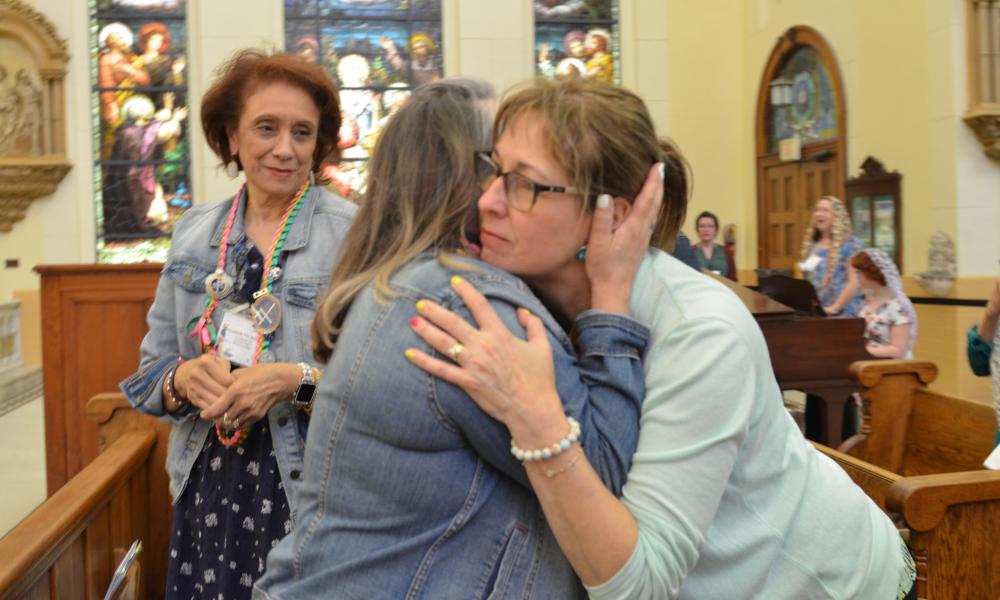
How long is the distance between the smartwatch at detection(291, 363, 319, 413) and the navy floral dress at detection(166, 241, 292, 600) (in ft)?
0.39

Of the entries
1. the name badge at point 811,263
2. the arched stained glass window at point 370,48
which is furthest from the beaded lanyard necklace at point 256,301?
the arched stained glass window at point 370,48

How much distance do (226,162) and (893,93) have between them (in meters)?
8.99

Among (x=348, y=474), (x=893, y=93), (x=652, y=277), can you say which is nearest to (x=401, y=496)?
(x=348, y=474)

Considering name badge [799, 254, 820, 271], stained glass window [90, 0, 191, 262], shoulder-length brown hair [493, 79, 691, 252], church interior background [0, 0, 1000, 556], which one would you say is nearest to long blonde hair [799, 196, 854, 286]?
name badge [799, 254, 820, 271]

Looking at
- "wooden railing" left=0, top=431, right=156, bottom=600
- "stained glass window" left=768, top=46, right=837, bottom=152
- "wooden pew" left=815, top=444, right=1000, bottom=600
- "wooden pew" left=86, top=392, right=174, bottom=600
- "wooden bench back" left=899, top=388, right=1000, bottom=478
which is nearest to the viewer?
"wooden railing" left=0, top=431, right=156, bottom=600

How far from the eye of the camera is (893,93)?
10.1 metres

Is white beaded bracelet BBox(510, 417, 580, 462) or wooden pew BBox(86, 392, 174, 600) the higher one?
white beaded bracelet BBox(510, 417, 580, 462)

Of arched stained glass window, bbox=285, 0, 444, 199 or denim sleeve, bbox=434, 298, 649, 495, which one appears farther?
arched stained glass window, bbox=285, 0, 444, 199

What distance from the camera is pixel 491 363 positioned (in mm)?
1247

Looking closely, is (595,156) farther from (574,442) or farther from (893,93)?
(893,93)

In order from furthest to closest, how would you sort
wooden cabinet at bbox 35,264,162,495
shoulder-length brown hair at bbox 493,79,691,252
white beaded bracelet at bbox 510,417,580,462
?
wooden cabinet at bbox 35,264,162,495 → shoulder-length brown hair at bbox 493,79,691,252 → white beaded bracelet at bbox 510,417,580,462

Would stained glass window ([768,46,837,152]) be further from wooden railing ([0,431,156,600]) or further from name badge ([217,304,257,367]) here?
name badge ([217,304,257,367])

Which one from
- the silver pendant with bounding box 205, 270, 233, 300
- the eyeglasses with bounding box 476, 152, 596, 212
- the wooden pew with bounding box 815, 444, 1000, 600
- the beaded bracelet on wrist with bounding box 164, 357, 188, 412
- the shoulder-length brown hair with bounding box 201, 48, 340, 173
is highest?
the shoulder-length brown hair with bounding box 201, 48, 340, 173

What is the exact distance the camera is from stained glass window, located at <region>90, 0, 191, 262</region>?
1245 cm
